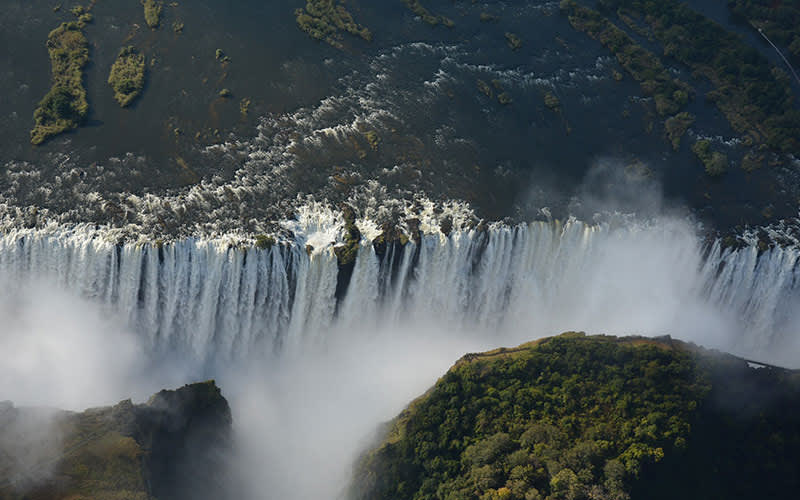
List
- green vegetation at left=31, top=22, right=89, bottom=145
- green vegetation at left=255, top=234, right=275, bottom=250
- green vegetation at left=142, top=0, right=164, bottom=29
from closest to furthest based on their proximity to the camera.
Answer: green vegetation at left=255, top=234, right=275, bottom=250
green vegetation at left=31, top=22, right=89, bottom=145
green vegetation at left=142, top=0, right=164, bottom=29

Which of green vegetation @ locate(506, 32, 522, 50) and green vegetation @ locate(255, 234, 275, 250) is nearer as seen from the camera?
green vegetation @ locate(255, 234, 275, 250)

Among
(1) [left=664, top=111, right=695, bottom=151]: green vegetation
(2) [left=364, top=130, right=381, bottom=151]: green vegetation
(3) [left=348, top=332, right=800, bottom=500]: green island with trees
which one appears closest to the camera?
(3) [left=348, top=332, right=800, bottom=500]: green island with trees

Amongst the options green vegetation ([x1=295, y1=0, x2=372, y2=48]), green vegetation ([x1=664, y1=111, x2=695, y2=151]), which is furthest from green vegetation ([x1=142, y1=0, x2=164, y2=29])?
green vegetation ([x1=664, y1=111, x2=695, y2=151])

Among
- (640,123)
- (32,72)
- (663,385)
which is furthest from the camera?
(640,123)

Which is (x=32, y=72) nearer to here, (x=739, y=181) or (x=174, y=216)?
(x=174, y=216)

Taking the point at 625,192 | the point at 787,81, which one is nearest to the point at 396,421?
the point at 625,192

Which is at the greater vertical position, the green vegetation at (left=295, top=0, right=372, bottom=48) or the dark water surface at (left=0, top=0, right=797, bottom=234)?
the green vegetation at (left=295, top=0, right=372, bottom=48)

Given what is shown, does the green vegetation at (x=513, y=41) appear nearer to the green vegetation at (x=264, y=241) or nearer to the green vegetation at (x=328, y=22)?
the green vegetation at (x=328, y=22)

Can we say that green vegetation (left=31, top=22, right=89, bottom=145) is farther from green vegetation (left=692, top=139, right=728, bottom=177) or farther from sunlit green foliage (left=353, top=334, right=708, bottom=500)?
green vegetation (left=692, top=139, right=728, bottom=177)
